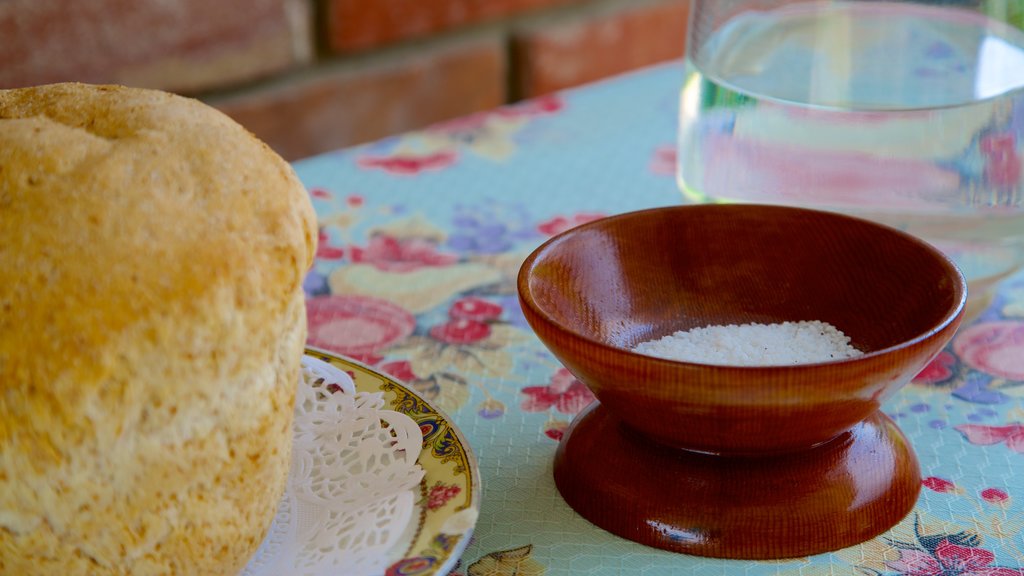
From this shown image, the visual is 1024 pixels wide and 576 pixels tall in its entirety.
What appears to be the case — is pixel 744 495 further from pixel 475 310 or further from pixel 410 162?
pixel 410 162

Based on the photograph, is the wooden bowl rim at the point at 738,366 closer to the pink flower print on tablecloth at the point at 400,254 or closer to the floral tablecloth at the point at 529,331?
the floral tablecloth at the point at 529,331

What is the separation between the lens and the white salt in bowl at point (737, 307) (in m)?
0.41

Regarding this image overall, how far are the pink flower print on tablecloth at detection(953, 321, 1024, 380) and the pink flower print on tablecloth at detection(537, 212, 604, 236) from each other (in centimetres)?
25

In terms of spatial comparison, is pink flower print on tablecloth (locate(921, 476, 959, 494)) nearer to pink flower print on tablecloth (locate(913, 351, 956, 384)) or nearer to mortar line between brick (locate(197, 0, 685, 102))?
pink flower print on tablecloth (locate(913, 351, 956, 384))

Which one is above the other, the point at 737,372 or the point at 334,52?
the point at 737,372

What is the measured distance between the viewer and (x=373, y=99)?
151 cm

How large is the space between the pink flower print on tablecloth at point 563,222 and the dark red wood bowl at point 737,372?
0.25 metres

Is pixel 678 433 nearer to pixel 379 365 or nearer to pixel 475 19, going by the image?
pixel 379 365

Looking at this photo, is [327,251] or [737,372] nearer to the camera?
[737,372]

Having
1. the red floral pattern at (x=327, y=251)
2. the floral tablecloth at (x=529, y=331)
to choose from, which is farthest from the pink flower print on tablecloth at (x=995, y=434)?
the red floral pattern at (x=327, y=251)

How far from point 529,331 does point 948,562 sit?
28 centimetres

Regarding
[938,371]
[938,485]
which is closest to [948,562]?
[938,485]

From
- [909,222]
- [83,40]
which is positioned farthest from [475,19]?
[909,222]

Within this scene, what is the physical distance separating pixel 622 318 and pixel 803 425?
12 centimetres
